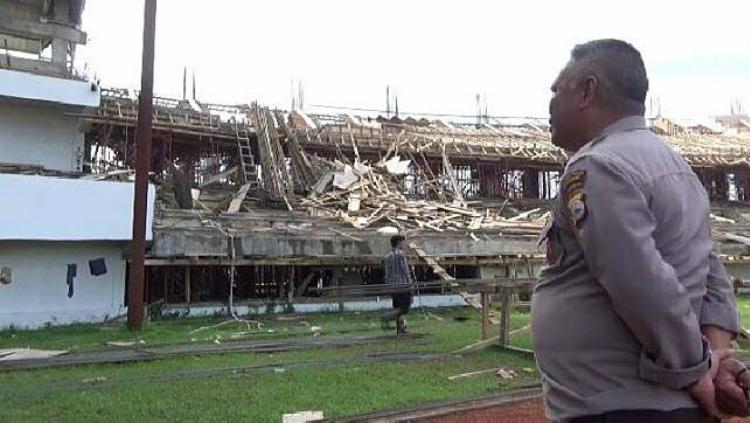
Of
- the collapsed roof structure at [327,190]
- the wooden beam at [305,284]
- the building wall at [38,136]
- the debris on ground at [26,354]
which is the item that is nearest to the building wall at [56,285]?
the collapsed roof structure at [327,190]

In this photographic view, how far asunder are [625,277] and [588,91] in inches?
25.0

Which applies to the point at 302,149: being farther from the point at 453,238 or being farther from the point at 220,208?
the point at 453,238

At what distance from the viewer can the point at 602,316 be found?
6.55ft

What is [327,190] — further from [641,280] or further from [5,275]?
[641,280]

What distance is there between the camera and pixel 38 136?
1873 centimetres

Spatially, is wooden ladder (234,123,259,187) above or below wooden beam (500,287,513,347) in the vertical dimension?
above

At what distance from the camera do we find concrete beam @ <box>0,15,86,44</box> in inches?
750

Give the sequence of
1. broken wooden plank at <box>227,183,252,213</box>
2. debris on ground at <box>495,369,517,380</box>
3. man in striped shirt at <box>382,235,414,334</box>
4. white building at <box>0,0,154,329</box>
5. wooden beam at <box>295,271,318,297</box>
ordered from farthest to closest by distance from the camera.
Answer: broken wooden plank at <box>227,183,252,213</box> → wooden beam at <box>295,271,318,297</box> → white building at <box>0,0,154,329</box> → man in striped shirt at <box>382,235,414,334</box> → debris on ground at <box>495,369,517,380</box>

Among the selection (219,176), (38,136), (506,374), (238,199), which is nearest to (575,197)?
(506,374)

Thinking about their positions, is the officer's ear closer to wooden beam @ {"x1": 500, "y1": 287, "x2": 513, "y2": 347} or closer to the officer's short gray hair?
the officer's short gray hair

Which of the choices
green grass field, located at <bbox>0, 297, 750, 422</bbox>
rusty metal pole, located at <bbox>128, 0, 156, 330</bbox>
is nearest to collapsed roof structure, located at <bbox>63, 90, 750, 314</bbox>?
rusty metal pole, located at <bbox>128, 0, 156, 330</bbox>

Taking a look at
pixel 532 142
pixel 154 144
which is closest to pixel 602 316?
pixel 154 144

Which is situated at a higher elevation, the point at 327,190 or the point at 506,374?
the point at 327,190

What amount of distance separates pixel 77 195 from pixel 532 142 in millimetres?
22629
